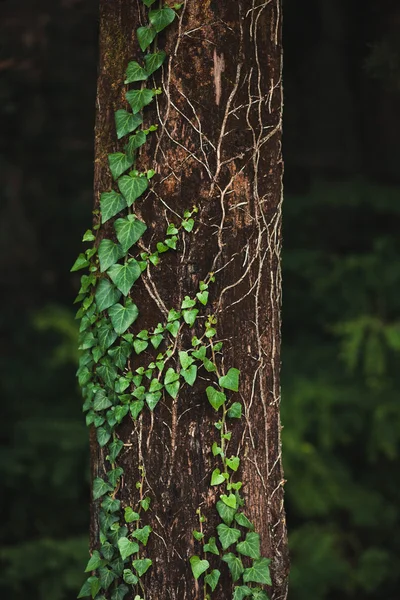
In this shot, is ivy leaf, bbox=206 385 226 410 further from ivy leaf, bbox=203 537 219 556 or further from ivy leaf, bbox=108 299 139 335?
ivy leaf, bbox=203 537 219 556

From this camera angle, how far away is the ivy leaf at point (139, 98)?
2.64m

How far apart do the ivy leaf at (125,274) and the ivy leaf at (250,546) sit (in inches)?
36.3

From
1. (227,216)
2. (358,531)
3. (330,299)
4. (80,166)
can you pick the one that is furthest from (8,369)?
(227,216)

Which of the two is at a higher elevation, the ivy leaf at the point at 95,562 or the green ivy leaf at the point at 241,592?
the ivy leaf at the point at 95,562

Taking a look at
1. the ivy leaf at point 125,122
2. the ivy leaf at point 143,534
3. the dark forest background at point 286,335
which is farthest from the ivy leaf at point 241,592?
the dark forest background at point 286,335

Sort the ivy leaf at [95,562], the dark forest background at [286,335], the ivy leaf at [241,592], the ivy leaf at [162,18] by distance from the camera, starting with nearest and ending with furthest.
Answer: the ivy leaf at [162,18], the ivy leaf at [241,592], the ivy leaf at [95,562], the dark forest background at [286,335]

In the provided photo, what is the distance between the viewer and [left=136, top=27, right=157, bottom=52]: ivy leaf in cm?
262

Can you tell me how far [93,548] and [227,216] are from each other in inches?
50.4

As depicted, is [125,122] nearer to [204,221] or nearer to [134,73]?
[134,73]

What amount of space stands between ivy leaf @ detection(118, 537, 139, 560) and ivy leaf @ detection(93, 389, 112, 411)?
0.44 meters

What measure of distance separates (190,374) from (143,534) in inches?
22.4

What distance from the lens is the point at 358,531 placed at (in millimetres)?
6887

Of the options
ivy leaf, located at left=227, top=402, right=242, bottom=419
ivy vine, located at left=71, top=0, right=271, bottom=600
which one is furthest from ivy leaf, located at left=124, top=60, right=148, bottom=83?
ivy leaf, located at left=227, top=402, right=242, bottom=419

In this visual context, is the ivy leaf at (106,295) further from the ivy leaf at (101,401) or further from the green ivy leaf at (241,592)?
the green ivy leaf at (241,592)
